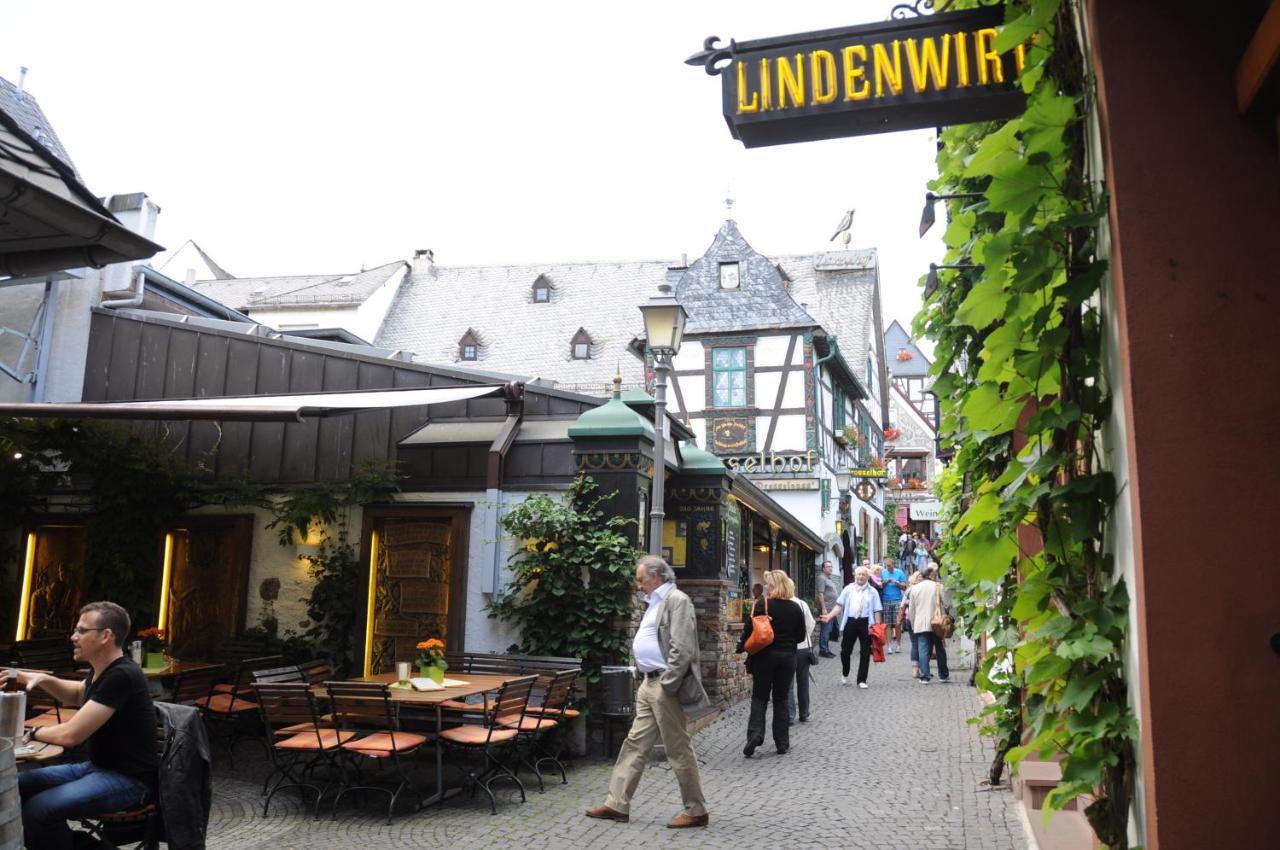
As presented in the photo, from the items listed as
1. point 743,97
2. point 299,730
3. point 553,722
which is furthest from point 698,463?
point 743,97

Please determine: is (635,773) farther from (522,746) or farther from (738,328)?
(738,328)

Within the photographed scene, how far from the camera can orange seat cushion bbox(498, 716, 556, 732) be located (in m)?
7.46

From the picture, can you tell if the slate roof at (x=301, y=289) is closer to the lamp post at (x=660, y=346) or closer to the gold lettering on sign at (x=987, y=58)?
the lamp post at (x=660, y=346)

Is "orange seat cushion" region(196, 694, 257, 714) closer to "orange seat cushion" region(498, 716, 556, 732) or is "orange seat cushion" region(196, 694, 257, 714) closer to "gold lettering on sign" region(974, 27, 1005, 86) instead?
"orange seat cushion" region(498, 716, 556, 732)

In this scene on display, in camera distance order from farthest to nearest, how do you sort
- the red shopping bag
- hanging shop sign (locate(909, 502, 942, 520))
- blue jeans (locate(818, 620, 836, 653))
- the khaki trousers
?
hanging shop sign (locate(909, 502, 942, 520)) < blue jeans (locate(818, 620, 836, 653)) < the red shopping bag < the khaki trousers

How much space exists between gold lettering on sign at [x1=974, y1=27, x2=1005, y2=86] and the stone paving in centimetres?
448

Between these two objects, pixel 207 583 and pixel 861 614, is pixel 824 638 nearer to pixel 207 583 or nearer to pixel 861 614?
pixel 861 614

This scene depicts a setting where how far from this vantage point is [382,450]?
10430mm

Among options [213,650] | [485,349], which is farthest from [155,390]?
[485,349]

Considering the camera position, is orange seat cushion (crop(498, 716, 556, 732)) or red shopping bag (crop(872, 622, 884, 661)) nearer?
orange seat cushion (crop(498, 716, 556, 732))

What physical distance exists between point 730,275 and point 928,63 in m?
22.2

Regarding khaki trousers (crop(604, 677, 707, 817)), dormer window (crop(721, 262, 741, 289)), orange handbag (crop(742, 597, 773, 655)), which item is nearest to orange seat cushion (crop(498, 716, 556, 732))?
khaki trousers (crop(604, 677, 707, 817))

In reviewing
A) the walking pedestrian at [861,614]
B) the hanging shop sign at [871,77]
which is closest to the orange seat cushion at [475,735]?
the hanging shop sign at [871,77]

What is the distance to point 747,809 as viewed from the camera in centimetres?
704
